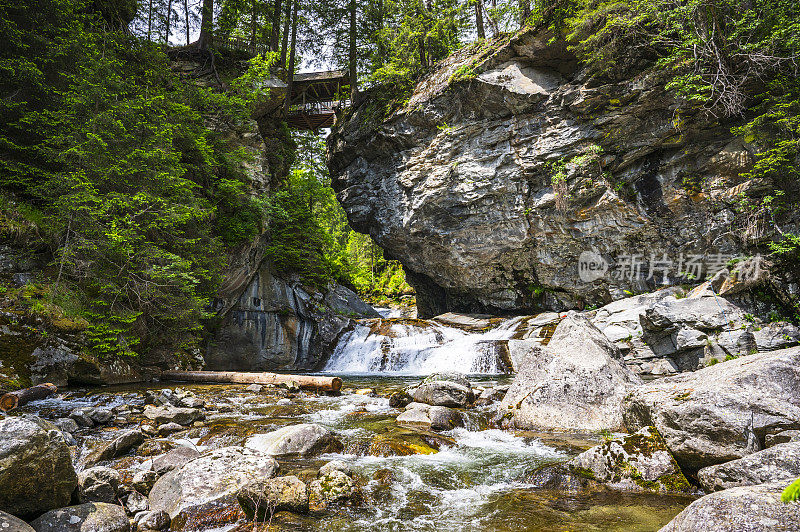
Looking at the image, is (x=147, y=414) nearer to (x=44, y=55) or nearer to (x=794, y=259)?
(x=44, y=55)

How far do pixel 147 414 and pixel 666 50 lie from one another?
2083cm

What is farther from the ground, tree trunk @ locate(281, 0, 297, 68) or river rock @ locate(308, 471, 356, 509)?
tree trunk @ locate(281, 0, 297, 68)

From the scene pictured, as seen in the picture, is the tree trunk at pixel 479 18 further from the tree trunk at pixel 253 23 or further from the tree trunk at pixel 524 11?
the tree trunk at pixel 253 23

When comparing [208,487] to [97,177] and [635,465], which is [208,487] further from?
[97,177]

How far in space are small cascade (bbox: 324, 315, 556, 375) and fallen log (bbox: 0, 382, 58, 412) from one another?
402 inches

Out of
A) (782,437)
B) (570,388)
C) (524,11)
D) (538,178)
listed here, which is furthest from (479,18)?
(782,437)

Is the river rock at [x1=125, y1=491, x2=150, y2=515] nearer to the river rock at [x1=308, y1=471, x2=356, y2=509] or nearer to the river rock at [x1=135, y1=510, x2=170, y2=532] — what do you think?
the river rock at [x1=135, y1=510, x2=170, y2=532]

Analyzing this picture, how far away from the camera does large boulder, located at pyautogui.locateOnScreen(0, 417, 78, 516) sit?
2.98m

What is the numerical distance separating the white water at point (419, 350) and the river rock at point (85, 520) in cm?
1266

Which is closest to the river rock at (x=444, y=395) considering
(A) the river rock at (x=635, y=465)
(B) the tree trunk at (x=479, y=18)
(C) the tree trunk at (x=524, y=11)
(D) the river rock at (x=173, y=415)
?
(A) the river rock at (x=635, y=465)

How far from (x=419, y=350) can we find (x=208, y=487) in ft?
43.3

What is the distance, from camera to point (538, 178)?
1834cm

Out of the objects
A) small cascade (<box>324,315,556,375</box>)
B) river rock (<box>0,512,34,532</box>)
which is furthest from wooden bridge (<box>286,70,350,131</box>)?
river rock (<box>0,512,34,532</box>)

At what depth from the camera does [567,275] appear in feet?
63.2
